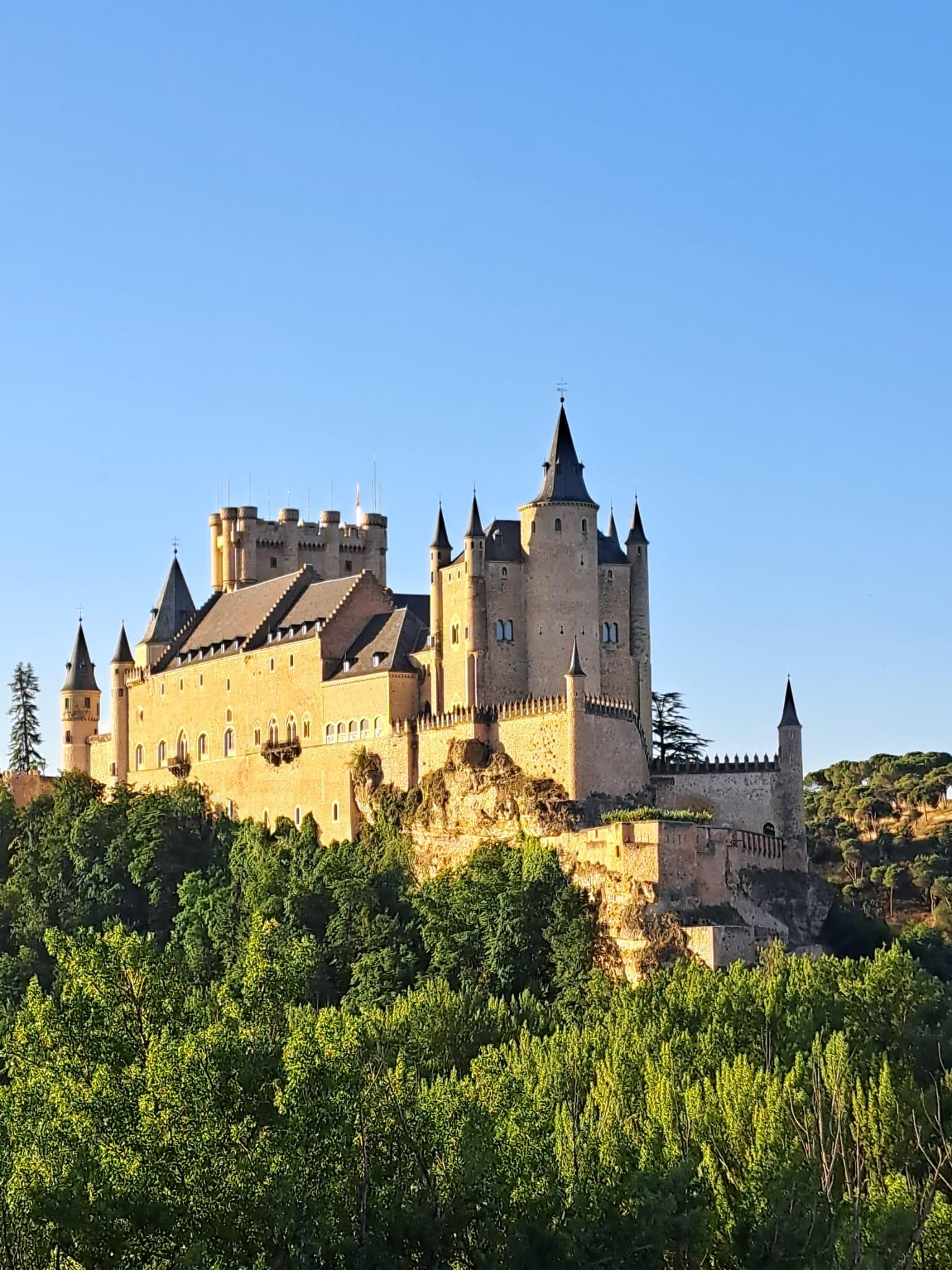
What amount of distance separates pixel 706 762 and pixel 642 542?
9.47 metres

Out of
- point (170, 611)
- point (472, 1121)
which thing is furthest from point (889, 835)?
point (472, 1121)

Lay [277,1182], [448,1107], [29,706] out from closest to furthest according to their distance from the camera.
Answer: [277,1182]
[448,1107]
[29,706]

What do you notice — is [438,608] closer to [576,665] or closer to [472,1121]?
[576,665]

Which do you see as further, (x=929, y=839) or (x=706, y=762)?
(x=929, y=839)

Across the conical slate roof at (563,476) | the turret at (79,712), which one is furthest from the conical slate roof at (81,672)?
the conical slate roof at (563,476)

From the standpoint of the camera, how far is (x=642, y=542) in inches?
4102

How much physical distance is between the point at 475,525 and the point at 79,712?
118 ft

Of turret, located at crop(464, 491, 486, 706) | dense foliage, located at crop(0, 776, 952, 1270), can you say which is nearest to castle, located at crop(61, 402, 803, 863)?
turret, located at crop(464, 491, 486, 706)

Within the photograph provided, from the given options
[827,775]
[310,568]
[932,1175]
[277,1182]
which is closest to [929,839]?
[827,775]

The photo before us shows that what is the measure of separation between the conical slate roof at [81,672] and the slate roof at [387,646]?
2525 centimetres

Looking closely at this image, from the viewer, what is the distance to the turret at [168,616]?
4956 inches

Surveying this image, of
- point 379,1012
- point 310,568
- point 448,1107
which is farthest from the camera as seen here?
point 310,568

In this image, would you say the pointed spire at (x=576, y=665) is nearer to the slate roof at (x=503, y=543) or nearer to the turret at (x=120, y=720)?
the slate roof at (x=503, y=543)

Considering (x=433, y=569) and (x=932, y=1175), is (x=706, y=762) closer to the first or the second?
(x=433, y=569)
